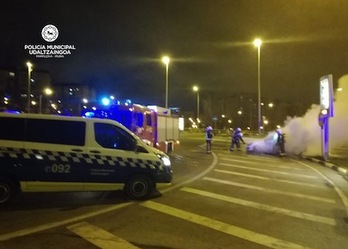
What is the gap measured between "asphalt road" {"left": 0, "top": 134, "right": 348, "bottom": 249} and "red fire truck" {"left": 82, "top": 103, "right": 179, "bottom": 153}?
6658mm

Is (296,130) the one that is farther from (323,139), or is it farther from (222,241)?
(222,241)

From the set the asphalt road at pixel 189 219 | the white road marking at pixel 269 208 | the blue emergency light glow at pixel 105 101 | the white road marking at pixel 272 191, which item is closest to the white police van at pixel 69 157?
the asphalt road at pixel 189 219

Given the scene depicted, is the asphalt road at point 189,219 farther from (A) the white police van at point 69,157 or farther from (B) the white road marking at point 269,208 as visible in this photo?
(A) the white police van at point 69,157

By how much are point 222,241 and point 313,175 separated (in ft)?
32.3

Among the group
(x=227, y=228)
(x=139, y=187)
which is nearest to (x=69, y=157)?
(x=139, y=187)

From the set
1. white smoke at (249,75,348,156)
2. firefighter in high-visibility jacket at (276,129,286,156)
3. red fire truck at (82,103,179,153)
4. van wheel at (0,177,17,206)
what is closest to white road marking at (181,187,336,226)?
van wheel at (0,177,17,206)

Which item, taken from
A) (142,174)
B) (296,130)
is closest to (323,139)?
(296,130)

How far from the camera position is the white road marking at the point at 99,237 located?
588cm

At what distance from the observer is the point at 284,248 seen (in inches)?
232

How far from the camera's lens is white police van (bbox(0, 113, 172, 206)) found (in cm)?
866

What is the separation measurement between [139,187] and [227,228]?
10.5 ft

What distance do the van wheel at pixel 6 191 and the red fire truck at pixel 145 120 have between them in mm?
9043

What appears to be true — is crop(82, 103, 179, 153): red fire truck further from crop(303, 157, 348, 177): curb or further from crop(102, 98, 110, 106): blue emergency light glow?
crop(303, 157, 348, 177): curb

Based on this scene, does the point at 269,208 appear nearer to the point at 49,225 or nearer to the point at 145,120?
the point at 49,225
